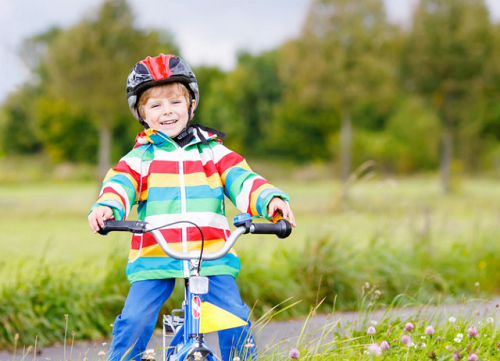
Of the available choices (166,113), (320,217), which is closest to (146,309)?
(166,113)

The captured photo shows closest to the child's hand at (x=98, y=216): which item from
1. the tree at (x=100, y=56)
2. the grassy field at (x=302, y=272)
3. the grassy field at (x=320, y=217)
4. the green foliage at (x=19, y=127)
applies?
the grassy field at (x=302, y=272)

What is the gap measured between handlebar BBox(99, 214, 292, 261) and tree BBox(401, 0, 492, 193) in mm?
15915

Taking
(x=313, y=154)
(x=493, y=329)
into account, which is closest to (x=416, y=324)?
(x=493, y=329)

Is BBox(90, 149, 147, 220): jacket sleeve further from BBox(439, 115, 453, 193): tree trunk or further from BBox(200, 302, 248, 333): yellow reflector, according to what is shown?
BBox(439, 115, 453, 193): tree trunk

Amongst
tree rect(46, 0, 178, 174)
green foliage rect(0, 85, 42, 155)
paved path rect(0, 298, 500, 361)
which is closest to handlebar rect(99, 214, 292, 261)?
paved path rect(0, 298, 500, 361)

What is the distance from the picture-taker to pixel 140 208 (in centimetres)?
255

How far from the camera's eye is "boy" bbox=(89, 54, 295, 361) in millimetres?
2328

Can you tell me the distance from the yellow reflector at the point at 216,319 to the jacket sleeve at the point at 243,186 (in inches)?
16.7

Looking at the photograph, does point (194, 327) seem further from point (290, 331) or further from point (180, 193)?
point (290, 331)

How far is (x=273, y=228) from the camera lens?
2.06m

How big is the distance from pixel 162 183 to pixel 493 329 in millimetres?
1914

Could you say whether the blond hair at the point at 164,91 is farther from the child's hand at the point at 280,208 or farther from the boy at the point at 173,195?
the child's hand at the point at 280,208

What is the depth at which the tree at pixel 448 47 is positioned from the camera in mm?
16438

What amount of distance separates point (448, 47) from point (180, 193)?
15.9 meters
